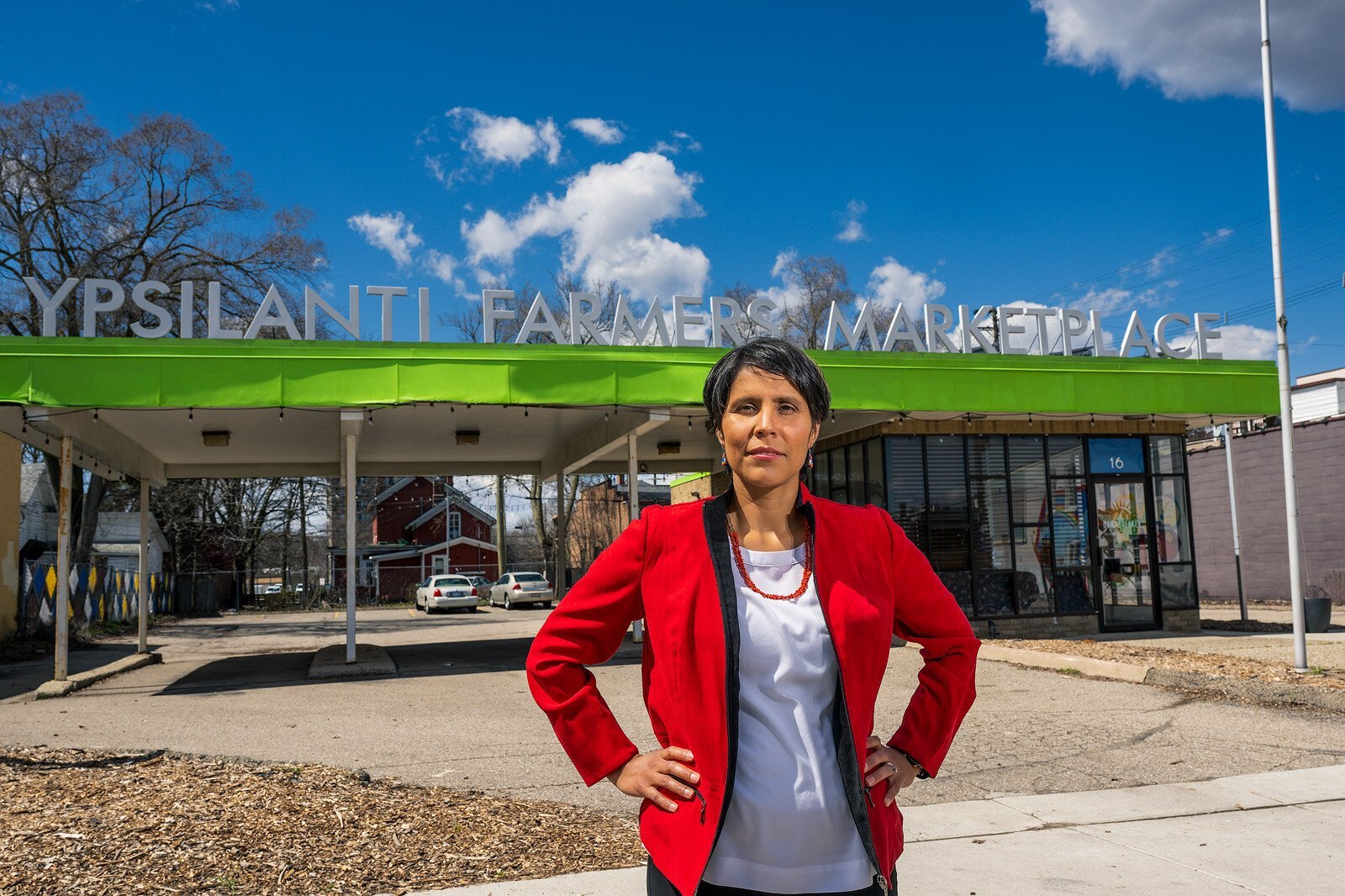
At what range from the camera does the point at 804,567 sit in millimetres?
2193

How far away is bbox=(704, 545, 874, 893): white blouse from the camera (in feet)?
6.63

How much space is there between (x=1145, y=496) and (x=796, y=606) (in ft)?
57.3

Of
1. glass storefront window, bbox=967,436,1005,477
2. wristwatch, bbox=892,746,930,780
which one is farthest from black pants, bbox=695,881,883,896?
glass storefront window, bbox=967,436,1005,477

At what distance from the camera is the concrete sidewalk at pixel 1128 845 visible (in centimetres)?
469

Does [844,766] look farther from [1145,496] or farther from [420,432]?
[1145,496]

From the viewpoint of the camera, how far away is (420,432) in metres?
17.2

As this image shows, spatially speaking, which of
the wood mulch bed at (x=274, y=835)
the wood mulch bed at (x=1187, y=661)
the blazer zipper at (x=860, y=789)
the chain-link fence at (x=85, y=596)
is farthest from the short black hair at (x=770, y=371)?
the chain-link fence at (x=85, y=596)

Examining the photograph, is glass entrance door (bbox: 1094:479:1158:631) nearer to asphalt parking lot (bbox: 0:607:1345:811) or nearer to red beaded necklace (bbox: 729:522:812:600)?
asphalt parking lot (bbox: 0:607:1345:811)

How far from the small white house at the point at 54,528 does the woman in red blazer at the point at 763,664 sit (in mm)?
23643

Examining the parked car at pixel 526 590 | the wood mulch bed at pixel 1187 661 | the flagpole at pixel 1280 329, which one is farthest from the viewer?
the parked car at pixel 526 590

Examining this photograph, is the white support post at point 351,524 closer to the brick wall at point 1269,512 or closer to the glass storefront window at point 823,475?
the glass storefront window at point 823,475

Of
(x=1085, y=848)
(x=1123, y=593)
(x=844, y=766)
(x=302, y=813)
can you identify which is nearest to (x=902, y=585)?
(x=844, y=766)

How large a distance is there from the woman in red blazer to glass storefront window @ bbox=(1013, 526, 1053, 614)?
15599 mm

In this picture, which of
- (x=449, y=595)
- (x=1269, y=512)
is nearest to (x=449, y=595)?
(x=449, y=595)
